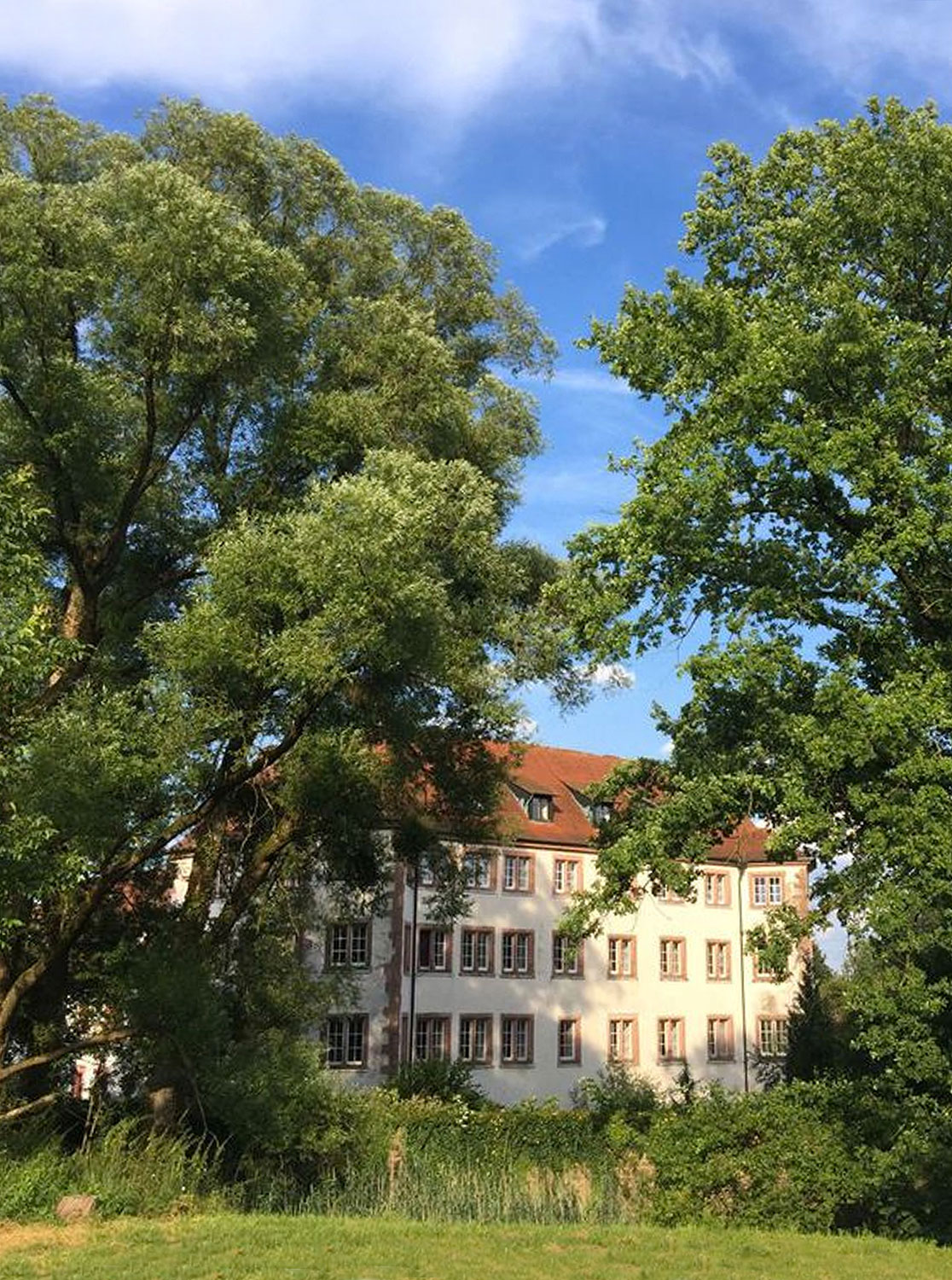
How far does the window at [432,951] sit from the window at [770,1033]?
52.3ft

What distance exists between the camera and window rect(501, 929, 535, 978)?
1757 inches

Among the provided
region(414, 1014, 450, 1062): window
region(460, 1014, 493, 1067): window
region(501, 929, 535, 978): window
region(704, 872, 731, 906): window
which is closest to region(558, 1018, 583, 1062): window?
region(501, 929, 535, 978): window

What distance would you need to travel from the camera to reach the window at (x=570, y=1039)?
45344 millimetres

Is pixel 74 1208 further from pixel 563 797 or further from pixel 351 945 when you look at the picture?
pixel 563 797

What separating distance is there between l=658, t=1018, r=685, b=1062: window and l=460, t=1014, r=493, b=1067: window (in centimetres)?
902

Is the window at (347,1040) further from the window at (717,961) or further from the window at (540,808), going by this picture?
the window at (717,961)

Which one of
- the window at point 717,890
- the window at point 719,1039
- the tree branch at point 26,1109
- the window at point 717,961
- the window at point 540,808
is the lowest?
the window at point 719,1039

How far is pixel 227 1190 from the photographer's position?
1684cm

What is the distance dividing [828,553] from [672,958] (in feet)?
113

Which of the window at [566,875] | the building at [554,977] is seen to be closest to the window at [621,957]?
the building at [554,977]

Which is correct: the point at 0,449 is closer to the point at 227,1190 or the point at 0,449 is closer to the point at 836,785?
the point at 227,1190

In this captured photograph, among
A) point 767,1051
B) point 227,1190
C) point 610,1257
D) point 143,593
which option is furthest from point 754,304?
point 767,1051

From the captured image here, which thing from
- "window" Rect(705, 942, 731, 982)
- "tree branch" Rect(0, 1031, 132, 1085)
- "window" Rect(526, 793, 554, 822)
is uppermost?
"window" Rect(526, 793, 554, 822)

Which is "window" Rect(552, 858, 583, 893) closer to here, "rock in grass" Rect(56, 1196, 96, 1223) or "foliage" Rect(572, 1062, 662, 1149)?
"foliage" Rect(572, 1062, 662, 1149)
